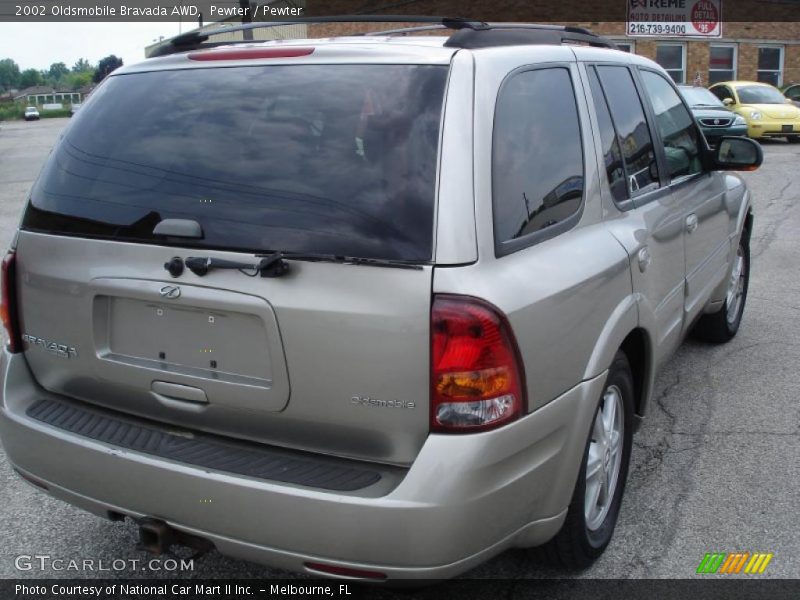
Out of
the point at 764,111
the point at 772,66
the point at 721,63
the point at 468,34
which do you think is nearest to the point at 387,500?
the point at 468,34

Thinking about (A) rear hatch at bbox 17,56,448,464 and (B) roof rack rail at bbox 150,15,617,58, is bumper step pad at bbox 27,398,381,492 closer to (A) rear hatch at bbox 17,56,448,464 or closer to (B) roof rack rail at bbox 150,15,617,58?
(A) rear hatch at bbox 17,56,448,464

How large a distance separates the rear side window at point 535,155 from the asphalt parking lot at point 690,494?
4.07 feet

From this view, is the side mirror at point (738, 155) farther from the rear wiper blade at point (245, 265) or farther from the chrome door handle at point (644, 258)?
the rear wiper blade at point (245, 265)

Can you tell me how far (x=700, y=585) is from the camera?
3.10 m

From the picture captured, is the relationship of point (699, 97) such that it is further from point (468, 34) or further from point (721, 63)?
point (468, 34)

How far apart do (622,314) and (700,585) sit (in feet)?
3.27

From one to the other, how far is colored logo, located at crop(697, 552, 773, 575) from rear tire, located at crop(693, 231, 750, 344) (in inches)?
98.7

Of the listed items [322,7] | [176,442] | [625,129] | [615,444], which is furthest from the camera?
[322,7]

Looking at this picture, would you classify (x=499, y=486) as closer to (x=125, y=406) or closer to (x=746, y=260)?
(x=125, y=406)

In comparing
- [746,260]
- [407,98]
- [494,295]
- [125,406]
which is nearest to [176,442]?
[125,406]

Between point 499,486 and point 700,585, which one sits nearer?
point 499,486

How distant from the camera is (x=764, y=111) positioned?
21.3 m

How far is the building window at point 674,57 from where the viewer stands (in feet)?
106

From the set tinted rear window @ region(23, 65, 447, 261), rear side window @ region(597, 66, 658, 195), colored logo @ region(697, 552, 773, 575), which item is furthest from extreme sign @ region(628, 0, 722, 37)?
tinted rear window @ region(23, 65, 447, 261)
